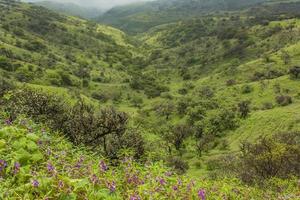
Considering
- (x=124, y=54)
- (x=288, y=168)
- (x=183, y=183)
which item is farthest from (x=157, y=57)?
(x=183, y=183)

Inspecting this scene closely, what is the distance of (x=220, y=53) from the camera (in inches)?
4956

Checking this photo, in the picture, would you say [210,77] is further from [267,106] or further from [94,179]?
[94,179]

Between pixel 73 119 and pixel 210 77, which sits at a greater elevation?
pixel 73 119

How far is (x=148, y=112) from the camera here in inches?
3164

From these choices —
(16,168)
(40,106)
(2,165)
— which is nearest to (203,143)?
(40,106)

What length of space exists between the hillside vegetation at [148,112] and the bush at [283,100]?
167mm

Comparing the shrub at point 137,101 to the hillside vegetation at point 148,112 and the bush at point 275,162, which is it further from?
the bush at point 275,162

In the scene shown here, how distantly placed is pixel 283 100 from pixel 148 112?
25.4 m

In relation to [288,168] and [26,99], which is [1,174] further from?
[288,168]

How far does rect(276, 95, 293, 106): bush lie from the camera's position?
64238 millimetres

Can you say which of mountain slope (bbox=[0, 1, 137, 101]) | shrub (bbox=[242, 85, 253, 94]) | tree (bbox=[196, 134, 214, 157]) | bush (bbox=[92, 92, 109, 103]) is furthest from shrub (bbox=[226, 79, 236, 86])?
tree (bbox=[196, 134, 214, 157])

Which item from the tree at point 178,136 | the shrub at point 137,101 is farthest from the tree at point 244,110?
the shrub at point 137,101

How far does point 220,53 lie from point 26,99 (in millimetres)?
110773

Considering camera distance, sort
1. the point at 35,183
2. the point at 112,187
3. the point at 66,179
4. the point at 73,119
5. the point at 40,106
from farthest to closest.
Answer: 1. the point at 40,106
2. the point at 73,119
3. the point at 112,187
4. the point at 66,179
5. the point at 35,183
